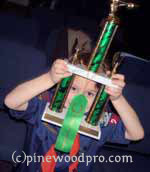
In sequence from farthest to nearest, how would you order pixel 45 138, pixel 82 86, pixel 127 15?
pixel 127 15
pixel 45 138
pixel 82 86

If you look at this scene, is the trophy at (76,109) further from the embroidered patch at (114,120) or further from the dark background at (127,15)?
the dark background at (127,15)

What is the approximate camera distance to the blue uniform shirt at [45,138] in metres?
1.05

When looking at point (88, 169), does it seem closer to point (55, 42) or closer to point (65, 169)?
point (65, 169)

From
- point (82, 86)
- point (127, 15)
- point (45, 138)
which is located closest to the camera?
point (82, 86)

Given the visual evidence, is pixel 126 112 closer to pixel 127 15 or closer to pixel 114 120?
pixel 114 120

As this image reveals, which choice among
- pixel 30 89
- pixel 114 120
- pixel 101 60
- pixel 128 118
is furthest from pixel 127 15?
pixel 101 60

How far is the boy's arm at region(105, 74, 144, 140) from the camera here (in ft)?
2.55

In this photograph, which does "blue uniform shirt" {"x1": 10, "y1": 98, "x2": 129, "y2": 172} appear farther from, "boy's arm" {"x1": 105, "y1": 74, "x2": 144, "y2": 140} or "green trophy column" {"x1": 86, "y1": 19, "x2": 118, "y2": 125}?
"green trophy column" {"x1": 86, "y1": 19, "x2": 118, "y2": 125}

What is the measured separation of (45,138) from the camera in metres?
1.07

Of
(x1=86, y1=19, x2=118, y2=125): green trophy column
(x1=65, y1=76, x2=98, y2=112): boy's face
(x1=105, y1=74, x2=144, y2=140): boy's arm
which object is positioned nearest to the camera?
(x1=86, y1=19, x2=118, y2=125): green trophy column

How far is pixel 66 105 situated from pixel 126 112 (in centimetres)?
20

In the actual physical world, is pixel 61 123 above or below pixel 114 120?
above

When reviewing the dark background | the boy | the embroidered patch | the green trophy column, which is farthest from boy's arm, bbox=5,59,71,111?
the dark background

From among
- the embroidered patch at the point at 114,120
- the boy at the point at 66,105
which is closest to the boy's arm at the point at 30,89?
the boy at the point at 66,105
